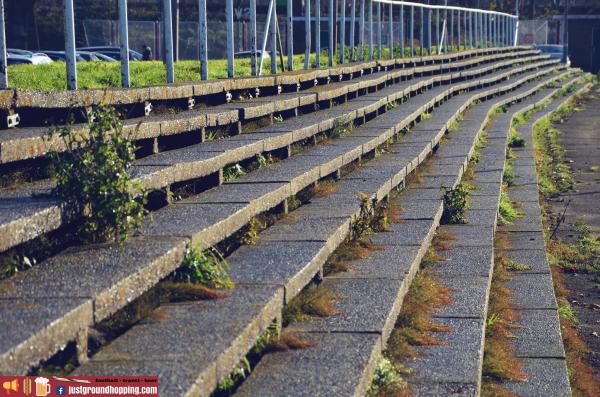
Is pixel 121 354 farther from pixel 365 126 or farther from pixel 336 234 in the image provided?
Answer: pixel 365 126

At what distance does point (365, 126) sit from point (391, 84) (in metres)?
4.88

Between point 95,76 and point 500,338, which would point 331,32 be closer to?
point 95,76

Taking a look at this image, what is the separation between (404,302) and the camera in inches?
211

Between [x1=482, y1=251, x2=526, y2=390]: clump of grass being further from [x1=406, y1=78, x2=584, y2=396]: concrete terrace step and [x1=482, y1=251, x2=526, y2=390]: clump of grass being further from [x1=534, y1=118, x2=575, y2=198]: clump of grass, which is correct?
[x1=534, y1=118, x2=575, y2=198]: clump of grass

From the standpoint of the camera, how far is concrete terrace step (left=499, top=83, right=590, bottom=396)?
4.78 meters

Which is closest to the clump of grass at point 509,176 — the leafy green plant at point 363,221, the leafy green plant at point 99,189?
the leafy green plant at point 363,221

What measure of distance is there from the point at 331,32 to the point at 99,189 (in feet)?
29.7

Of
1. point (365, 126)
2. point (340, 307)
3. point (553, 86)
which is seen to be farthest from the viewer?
point (553, 86)

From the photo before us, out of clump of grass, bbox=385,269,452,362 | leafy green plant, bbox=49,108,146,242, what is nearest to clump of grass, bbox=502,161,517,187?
clump of grass, bbox=385,269,452,362

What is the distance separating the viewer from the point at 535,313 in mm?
6027

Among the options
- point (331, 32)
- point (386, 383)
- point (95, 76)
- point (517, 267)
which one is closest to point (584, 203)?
point (331, 32)

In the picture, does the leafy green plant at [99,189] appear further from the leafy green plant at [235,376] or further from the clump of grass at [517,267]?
the clump of grass at [517,267]

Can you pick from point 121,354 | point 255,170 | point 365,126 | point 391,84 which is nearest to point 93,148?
point 121,354

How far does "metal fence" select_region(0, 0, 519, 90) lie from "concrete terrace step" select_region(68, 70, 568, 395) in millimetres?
1711
